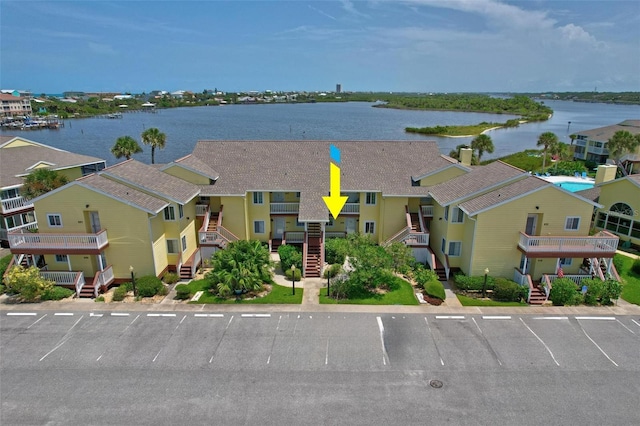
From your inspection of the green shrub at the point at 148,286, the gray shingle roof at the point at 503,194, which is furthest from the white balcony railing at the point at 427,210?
the green shrub at the point at 148,286

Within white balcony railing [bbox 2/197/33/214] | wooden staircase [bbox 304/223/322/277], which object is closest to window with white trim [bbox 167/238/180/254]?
wooden staircase [bbox 304/223/322/277]

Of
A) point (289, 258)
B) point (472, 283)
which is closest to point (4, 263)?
point (289, 258)

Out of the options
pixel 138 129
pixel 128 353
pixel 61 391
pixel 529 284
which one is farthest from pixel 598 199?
pixel 138 129

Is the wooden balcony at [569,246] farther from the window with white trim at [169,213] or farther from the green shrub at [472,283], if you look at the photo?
the window with white trim at [169,213]

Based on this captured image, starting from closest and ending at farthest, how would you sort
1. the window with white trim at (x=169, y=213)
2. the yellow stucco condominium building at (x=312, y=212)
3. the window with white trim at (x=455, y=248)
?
the yellow stucco condominium building at (x=312, y=212), the window with white trim at (x=169, y=213), the window with white trim at (x=455, y=248)

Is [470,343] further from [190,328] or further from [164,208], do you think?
[164,208]

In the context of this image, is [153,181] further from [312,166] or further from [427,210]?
[427,210]
